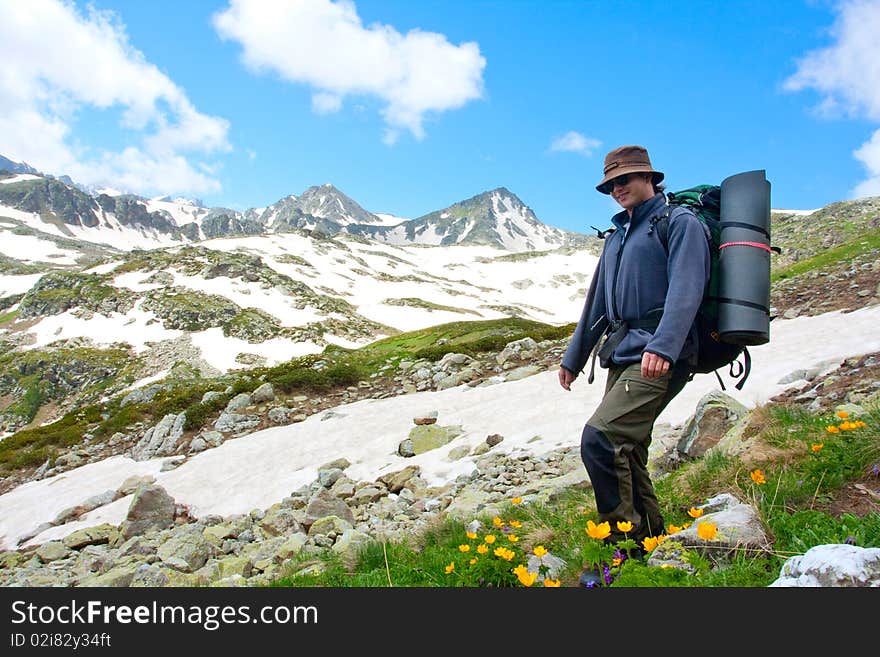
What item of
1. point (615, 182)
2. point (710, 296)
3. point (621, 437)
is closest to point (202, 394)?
point (615, 182)

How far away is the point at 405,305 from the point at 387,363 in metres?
84.2

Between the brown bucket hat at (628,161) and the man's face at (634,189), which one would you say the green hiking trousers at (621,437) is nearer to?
the man's face at (634,189)

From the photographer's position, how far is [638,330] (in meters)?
4.35

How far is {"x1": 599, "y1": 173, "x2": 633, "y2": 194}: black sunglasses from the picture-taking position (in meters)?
4.53

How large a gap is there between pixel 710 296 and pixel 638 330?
62 centimetres

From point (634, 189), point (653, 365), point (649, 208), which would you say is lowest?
point (653, 365)

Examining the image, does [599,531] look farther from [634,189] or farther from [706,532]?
[634,189]

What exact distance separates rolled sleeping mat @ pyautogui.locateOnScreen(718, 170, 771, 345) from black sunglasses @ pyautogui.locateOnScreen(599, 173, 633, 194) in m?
0.81

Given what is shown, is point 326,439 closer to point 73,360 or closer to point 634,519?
point 634,519

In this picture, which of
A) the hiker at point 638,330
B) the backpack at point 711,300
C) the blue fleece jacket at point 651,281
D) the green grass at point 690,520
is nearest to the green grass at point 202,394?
the green grass at point 690,520

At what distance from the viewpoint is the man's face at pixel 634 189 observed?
453 cm

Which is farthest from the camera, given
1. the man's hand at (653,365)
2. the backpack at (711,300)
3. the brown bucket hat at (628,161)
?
the brown bucket hat at (628,161)

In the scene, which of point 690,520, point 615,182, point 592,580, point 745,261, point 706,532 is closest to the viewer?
point 706,532

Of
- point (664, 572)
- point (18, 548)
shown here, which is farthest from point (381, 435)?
point (664, 572)
